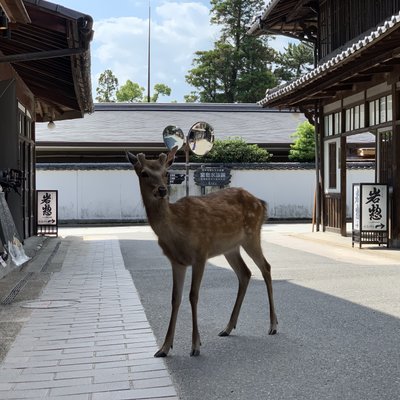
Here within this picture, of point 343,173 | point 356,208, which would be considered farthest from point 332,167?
point 356,208

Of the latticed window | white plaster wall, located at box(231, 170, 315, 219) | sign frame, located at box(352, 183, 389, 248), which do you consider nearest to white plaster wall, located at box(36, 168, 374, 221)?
white plaster wall, located at box(231, 170, 315, 219)

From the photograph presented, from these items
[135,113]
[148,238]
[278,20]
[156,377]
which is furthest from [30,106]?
[135,113]

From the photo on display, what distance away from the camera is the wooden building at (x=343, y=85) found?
Result: 11796 millimetres

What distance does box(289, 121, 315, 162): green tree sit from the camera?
27109 mm

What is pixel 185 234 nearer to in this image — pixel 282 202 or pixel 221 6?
pixel 282 202

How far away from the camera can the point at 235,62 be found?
44.2 meters

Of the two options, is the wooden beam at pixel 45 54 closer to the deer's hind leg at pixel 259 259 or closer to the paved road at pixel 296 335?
the paved road at pixel 296 335

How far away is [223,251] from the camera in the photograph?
211 inches

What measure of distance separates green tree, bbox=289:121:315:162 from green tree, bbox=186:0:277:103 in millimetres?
16391

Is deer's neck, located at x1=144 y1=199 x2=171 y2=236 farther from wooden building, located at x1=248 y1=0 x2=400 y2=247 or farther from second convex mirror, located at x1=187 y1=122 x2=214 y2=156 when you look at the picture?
second convex mirror, located at x1=187 y1=122 x2=214 y2=156

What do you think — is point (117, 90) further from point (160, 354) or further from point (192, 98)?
point (160, 354)

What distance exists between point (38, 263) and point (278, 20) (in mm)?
11530

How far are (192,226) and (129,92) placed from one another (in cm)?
5485

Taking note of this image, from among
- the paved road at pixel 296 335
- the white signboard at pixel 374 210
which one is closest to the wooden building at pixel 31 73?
the paved road at pixel 296 335
